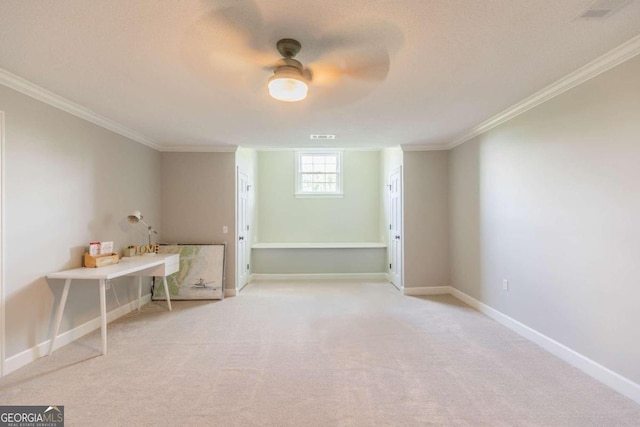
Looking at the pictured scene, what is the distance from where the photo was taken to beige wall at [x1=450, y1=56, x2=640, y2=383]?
2.10m

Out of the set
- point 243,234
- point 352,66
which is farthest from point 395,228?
point 352,66

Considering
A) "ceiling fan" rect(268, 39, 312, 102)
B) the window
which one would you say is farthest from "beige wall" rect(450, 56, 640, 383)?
the window

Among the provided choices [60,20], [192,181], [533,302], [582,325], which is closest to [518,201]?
[533,302]

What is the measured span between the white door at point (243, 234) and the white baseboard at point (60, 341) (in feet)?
5.49

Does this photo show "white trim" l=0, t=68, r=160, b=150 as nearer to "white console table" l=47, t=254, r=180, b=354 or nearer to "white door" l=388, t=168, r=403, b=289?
"white console table" l=47, t=254, r=180, b=354

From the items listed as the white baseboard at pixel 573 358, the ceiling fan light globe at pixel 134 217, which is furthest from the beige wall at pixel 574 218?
the ceiling fan light globe at pixel 134 217

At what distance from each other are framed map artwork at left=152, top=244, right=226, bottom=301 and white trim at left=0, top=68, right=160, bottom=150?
1837mm

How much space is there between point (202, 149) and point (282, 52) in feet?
10.7

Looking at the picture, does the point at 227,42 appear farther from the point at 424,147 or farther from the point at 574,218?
the point at 424,147

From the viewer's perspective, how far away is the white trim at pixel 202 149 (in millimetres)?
4746

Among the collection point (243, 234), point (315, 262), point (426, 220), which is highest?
point (426, 220)

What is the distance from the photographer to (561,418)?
1886mm

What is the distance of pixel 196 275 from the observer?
4.63 meters

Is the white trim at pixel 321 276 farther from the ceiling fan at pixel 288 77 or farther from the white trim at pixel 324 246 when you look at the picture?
the ceiling fan at pixel 288 77
